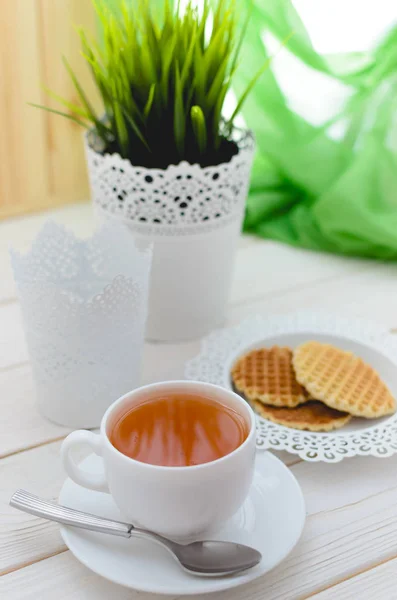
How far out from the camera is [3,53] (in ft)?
A: 3.50

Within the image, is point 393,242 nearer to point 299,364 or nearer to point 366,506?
point 299,364

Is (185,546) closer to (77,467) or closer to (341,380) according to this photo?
(77,467)

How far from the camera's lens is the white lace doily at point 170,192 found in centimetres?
77

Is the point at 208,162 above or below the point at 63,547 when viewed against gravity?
above

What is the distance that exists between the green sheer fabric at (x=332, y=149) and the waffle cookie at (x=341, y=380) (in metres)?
0.33

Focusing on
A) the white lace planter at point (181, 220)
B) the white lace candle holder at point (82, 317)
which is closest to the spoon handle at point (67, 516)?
the white lace candle holder at point (82, 317)

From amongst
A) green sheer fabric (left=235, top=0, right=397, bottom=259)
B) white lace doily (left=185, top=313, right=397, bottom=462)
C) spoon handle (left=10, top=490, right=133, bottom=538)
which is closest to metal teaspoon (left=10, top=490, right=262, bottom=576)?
spoon handle (left=10, top=490, right=133, bottom=538)

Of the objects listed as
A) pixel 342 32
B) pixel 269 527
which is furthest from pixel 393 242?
pixel 269 527

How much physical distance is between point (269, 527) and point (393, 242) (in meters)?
0.58

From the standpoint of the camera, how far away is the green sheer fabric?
1.01 metres

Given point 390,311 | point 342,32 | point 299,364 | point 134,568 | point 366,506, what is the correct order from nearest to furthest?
point 134,568 < point 366,506 < point 299,364 < point 390,311 < point 342,32

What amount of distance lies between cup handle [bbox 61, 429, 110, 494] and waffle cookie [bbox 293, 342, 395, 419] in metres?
0.22

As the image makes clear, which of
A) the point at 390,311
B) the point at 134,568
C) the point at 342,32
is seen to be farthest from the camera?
the point at 342,32

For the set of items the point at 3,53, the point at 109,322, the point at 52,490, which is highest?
the point at 3,53
